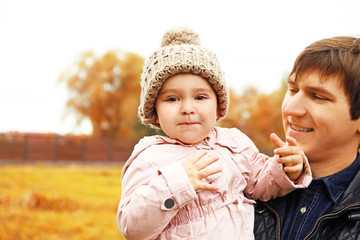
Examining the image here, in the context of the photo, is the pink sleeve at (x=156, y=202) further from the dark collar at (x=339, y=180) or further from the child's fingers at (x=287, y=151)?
the dark collar at (x=339, y=180)

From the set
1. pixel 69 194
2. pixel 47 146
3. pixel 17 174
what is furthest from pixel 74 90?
pixel 69 194

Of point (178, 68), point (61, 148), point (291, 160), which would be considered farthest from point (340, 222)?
point (61, 148)

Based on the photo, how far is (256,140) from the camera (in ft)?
85.8

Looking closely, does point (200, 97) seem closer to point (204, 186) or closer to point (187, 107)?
point (187, 107)

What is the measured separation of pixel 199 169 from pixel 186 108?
0.34 metres

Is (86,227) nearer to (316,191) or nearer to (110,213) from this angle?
(110,213)


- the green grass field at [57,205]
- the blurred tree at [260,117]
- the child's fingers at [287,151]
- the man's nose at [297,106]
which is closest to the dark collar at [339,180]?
the child's fingers at [287,151]

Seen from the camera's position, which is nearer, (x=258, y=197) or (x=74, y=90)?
(x=258, y=197)

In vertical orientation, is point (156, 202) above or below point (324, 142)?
below

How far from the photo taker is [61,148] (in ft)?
85.1

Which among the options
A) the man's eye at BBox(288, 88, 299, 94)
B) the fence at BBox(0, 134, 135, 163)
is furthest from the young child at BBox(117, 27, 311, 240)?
the fence at BBox(0, 134, 135, 163)

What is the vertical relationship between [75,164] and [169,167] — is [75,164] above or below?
below

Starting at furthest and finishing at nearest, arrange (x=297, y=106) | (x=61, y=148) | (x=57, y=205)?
1. (x=61, y=148)
2. (x=57, y=205)
3. (x=297, y=106)

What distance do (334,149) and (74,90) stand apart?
29.3 metres
